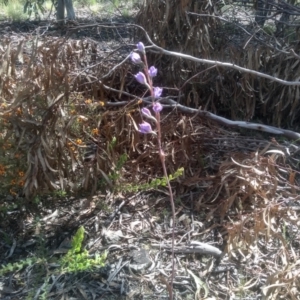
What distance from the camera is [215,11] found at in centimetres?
489

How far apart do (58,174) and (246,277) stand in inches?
44.7

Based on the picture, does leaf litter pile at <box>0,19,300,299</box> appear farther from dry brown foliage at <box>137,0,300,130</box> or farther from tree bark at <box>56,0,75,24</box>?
tree bark at <box>56,0,75,24</box>

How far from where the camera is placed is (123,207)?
3.68 meters

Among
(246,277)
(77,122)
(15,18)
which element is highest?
(77,122)

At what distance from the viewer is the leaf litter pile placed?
10.1 feet

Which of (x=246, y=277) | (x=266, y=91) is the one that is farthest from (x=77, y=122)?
(x=266, y=91)

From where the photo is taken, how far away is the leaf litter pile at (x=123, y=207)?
3.08 m

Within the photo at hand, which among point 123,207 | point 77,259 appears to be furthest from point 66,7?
point 77,259

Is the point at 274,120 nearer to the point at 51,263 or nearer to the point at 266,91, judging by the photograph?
the point at 266,91

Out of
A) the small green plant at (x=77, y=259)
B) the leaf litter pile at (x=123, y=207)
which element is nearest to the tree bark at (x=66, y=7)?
the leaf litter pile at (x=123, y=207)

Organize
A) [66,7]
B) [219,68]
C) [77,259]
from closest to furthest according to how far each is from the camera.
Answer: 1. [77,259]
2. [219,68]
3. [66,7]

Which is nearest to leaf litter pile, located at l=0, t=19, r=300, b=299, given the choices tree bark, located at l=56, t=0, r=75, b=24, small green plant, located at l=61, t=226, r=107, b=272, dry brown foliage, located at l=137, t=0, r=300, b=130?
small green plant, located at l=61, t=226, r=107, b=272

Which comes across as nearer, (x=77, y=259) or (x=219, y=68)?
(x=77, y=259)

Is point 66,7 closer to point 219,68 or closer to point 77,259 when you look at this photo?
point 219,68
